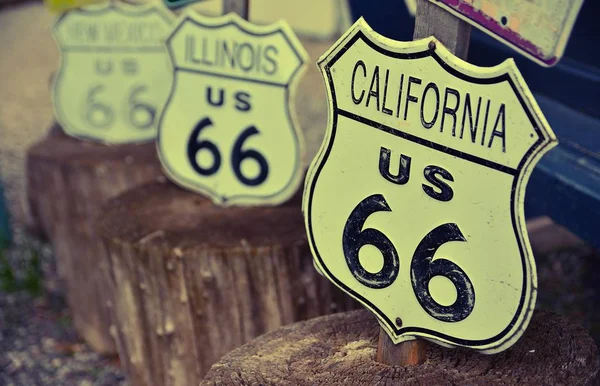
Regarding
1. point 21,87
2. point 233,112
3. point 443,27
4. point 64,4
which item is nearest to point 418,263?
point 443,27

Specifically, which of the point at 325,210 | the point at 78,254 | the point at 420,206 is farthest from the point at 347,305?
the point at 78,254

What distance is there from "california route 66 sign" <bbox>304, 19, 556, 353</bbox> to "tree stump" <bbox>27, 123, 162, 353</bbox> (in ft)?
3.55

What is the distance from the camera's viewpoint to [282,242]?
1741mm

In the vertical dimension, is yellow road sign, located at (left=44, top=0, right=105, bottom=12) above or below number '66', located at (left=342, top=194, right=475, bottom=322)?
above

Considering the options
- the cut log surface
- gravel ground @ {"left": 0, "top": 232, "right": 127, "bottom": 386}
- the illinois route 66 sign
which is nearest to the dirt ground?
gravel ground @ {"left": 0, "top": 232, "right": 127, "bottom": 386}

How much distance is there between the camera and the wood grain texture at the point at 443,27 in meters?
1.20

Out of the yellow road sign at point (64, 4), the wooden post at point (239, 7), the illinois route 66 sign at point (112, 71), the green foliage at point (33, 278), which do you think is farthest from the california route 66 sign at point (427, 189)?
the green foliage at point (33, 278)

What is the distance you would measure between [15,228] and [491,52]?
2239 mm

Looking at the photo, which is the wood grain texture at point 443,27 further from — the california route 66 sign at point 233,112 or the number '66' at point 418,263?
the california route 66 sign at point 233,112

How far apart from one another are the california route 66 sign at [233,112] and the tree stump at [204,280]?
Answer: 0.08 metres

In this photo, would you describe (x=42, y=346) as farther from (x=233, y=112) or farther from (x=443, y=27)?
(x=443, y=27)

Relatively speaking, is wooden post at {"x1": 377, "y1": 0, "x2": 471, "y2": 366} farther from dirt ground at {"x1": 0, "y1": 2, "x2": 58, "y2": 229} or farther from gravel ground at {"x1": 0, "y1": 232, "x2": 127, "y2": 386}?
dirt ground at {"x1": 0, "y1": 2, "x2": 58, "y2": 229}

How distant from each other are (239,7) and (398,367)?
102cm

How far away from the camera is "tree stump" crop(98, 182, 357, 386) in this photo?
175 centimetres
